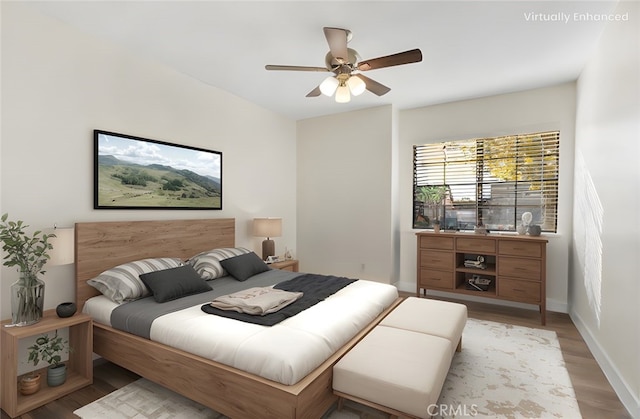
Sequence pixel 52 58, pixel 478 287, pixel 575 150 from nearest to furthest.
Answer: pixel 52 58 < pixel 575 150 < pixel 478 287

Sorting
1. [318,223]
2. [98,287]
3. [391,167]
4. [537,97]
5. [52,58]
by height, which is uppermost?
[537,97]

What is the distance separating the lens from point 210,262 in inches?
129

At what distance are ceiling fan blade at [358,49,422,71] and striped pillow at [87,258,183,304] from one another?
2.50m

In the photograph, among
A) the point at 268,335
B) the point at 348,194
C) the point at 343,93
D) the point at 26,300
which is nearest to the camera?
the point at 268,335

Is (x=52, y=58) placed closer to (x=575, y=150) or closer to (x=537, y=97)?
(x=537, y=97)

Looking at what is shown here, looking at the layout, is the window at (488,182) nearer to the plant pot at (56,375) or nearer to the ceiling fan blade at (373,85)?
the ceiling fan blade at (373,85)

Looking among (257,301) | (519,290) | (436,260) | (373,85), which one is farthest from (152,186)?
(519,290)

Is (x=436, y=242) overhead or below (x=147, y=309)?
overhead

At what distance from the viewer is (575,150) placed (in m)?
3.70

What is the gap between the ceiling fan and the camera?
2176 millimetres

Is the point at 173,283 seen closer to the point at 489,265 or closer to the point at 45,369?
the point at 45,369

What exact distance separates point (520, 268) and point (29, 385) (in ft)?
15.1

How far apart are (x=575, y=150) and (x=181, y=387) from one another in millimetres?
4647

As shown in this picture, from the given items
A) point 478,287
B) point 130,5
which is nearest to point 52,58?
point 130,5
